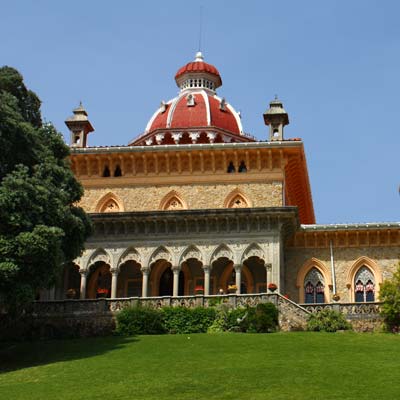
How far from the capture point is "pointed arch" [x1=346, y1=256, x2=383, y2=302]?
42.0 meters

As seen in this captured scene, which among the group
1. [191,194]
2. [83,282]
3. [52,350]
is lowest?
[52,350]

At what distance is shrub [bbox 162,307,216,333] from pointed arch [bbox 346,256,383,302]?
9.96 metres

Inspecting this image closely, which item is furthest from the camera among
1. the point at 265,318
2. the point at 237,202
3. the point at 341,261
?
the point at 237,202

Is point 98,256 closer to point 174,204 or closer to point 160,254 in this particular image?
point 160,254

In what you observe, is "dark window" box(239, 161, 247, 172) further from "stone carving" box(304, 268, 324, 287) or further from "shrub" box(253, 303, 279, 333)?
"shrub" box(253, 303, 279, 333)

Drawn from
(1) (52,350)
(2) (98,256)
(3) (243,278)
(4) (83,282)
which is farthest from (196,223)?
(1) (52,350)

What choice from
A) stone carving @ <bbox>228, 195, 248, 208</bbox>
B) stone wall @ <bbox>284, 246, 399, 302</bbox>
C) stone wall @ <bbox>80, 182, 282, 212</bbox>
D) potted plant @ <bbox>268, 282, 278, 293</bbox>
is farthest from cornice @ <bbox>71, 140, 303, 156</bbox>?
potted plant @ <bbox>268, 282, 278, 293</bbox>

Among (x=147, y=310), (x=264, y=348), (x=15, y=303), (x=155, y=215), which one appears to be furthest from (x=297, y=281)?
(x=15, y=303)

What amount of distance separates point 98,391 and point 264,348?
7531mm

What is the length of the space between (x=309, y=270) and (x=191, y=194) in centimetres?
747

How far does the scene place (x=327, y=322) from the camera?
1330 inches

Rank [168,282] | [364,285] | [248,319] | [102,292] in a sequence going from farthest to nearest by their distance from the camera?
1. [168,282]
2. [364,285]
3. [102,292]
4. [248,319]

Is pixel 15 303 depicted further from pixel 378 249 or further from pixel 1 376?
pixel 378 249

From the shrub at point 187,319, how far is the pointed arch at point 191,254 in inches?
243
